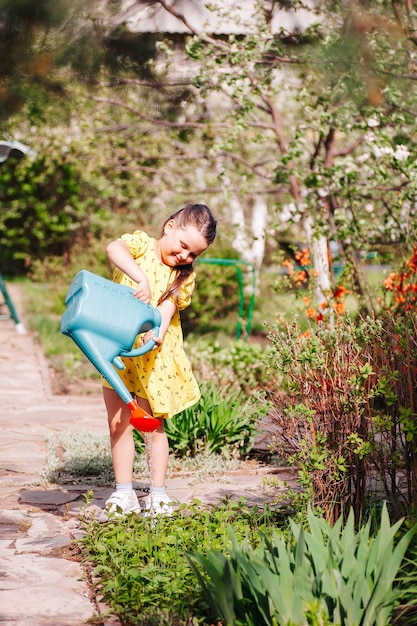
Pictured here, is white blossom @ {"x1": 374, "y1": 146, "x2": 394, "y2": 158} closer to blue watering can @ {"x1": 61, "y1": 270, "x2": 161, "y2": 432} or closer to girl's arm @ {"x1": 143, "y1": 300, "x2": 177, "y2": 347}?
girl's arm @ {"x1": 143, "y1": 300, "x2": 177, "y2": 347}

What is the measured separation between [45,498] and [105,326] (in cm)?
121

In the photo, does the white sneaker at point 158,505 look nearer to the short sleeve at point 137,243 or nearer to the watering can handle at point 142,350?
the watering can handle at point 142,350

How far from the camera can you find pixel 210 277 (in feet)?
30.3

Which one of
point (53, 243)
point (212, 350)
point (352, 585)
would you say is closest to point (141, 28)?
point (352, 585)

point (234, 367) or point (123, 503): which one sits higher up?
point (234, 367)

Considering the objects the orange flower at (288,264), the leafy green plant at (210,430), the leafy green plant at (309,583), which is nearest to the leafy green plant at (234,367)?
the orange flower at (288,264)

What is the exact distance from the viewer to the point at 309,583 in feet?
8.21

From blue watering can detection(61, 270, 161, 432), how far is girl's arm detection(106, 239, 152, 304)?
14 centimetres

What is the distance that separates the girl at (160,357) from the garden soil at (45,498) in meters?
0.22

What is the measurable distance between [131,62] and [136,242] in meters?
1.23

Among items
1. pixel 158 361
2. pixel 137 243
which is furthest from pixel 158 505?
pixel 137 243

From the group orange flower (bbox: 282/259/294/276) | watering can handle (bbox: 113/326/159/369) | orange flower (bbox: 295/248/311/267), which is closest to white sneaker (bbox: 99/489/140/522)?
watering can handle (bbox: 113/326/159/369)

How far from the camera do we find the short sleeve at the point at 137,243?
3.82 metres

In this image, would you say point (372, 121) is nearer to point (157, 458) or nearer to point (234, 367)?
point (234, 367)
